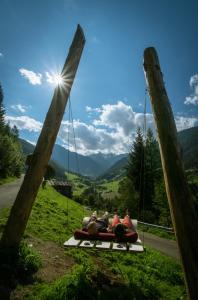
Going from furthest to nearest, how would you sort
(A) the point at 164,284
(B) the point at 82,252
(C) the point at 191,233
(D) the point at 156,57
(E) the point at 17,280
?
(B) the point at 82,252, (A) the point at 164,284, (D) the point at 156,57, (E) the point at 17,280, (C) the point at 191,233

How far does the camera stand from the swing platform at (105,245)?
5847 millimetres

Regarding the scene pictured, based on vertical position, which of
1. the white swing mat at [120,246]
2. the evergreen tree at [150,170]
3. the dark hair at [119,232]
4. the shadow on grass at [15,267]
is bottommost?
the shadow on grass at [15,267]

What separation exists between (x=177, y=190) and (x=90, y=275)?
3.52 metres

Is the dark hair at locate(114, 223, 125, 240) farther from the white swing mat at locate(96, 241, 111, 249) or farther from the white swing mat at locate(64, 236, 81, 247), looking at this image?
the white swing mat at locate(64, 236, 81, 247)

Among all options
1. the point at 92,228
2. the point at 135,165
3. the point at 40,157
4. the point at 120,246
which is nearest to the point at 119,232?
the point at 120,246

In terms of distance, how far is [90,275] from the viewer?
231 inches

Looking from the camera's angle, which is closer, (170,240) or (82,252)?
(82,252)

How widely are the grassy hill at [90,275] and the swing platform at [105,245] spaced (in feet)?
1.78

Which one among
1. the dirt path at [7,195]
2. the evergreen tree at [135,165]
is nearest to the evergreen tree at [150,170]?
the evergreen tree at [135,165]

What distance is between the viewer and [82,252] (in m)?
8.00

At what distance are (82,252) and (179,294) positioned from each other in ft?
10.6

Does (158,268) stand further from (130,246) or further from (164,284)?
(130,246)

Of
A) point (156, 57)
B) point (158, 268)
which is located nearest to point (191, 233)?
point (156, 57)

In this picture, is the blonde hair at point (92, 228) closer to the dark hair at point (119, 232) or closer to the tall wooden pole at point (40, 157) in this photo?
the dark hair at point (119, 232)
